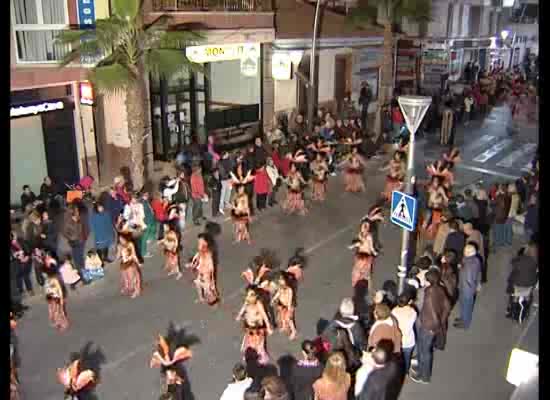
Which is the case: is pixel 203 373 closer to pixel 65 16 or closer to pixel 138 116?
pixel 138 116

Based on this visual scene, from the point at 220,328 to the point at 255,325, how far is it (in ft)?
5.30

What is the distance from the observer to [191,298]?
11.2m

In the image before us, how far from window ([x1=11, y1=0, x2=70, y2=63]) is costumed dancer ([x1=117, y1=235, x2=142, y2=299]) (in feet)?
23.0

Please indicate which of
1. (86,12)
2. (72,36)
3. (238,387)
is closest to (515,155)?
(86,12)

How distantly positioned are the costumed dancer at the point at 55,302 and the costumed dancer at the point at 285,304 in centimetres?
338

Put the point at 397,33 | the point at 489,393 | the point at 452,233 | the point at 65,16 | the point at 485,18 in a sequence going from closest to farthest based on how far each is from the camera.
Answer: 1. the point at 489,393
2. the point at 452,233
3. the point at 65,16
4. the point at 397,33
5. the point at 485,18

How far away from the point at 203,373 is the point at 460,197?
6902mm

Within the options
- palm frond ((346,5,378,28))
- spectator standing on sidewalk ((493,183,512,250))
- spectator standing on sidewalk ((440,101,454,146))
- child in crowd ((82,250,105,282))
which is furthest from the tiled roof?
child in crowd ((82,250,105,282))

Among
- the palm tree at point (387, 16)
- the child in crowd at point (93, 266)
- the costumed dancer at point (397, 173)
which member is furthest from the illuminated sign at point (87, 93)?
the palm tree at point (387, 16)

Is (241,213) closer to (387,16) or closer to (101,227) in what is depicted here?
(101,227)

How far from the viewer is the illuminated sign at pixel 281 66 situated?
21.8 meters

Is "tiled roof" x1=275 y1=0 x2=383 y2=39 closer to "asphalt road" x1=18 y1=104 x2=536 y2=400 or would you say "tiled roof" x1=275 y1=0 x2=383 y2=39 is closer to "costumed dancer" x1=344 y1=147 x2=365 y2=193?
"costumed dancer" x1=344 y1=147 x2=365 y2=193

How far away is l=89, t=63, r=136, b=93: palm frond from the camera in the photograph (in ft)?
42.3

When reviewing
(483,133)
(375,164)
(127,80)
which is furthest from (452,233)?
(483,133)
